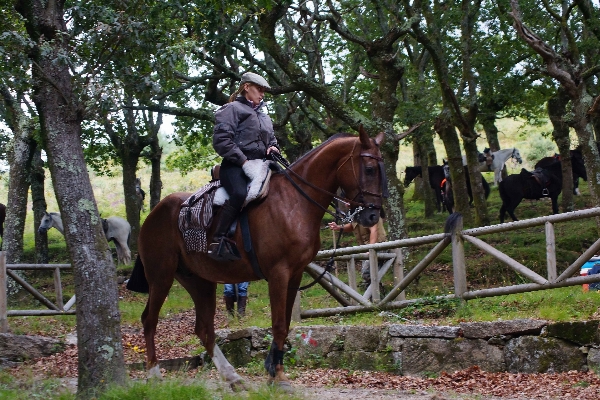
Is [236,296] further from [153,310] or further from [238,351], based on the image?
[153,310]

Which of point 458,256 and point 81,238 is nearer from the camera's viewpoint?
point 81,238

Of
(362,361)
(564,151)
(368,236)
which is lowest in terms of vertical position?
(362,361)

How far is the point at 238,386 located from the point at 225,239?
5.23ft

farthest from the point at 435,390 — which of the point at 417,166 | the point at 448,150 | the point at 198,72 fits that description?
the point at 417,166

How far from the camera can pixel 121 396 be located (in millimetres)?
6625

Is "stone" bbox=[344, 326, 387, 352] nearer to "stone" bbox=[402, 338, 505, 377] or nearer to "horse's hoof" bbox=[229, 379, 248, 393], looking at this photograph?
"stone" bbox=[402, 338, 505, 377]

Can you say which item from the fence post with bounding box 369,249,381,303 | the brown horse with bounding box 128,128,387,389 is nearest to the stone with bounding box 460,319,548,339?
Answer: the fence post with bounding box 369,249,381,303

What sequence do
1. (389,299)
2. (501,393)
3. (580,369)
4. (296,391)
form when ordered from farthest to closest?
(389,299) < (580,369) < (501,393) < (296,391)

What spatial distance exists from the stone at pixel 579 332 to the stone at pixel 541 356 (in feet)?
0.25

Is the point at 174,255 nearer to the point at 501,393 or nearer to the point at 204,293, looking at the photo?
the point at 204,293

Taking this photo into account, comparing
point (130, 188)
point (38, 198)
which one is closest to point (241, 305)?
point (38, 198)

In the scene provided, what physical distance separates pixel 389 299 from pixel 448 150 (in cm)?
1073

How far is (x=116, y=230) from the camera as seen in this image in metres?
24.5

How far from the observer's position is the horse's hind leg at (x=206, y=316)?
877 centimetres
